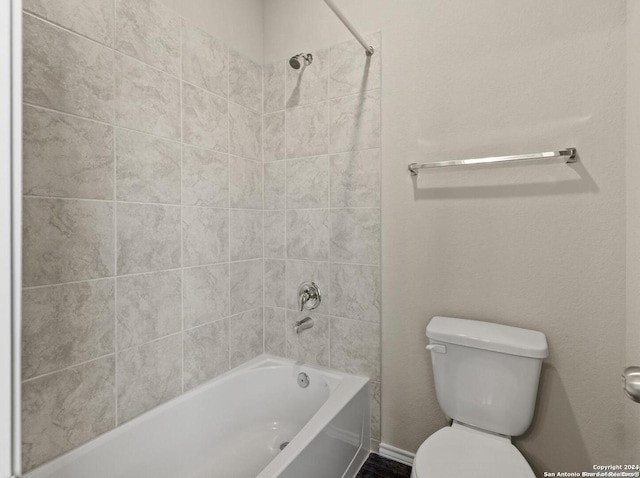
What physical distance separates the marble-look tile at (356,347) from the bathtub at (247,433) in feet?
0.18

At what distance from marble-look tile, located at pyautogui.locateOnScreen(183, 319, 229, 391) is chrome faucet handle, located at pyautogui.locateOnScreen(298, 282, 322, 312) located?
0.42 m

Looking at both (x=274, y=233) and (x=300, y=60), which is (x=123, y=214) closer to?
(x=274, y=233)

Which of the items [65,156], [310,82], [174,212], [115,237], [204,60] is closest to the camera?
[65,156]

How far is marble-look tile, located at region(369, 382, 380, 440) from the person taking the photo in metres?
1.63

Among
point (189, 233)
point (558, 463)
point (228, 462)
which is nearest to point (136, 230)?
point (189, 233)

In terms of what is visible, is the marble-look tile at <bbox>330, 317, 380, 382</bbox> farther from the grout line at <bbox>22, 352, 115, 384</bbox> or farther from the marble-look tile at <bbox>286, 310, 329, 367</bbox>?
the grout line at <bbox>22, 352, 115, 384</bbox>

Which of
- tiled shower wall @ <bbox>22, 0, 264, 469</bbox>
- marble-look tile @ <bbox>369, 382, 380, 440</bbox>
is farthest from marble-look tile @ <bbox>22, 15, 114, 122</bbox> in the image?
marble-look tile @ <bbox>369, 382, 380, 440</bbox>

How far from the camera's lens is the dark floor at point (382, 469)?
4.90 feet

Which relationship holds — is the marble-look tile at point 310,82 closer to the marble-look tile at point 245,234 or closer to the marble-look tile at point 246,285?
the marble-look tile at point 245,234

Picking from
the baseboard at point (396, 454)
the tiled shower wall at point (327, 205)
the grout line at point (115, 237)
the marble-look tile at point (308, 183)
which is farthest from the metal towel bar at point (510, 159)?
the baseboard at point (396, 454)

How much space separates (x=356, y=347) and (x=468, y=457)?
0.68 meters

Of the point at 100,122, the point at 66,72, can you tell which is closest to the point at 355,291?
the point at 100,122

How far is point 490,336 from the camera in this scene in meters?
1.25

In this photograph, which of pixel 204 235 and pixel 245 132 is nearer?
pixel 204 235
